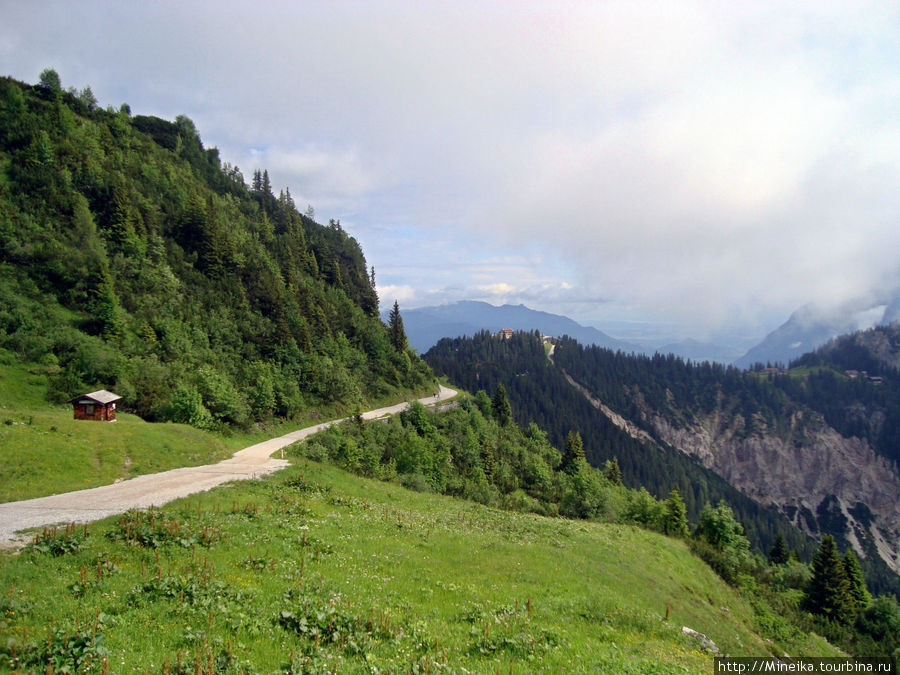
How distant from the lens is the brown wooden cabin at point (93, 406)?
102ft

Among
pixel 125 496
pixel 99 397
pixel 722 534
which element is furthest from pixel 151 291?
pixel 722 534

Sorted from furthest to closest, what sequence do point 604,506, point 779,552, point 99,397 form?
point 779,552
point 604,506
point 99,397

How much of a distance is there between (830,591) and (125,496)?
70123 millimetres

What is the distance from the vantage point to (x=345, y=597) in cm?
1217

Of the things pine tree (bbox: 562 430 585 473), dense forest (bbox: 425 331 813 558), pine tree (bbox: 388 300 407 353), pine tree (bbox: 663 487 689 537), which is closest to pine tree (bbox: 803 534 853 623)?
pine tree (bbox: 663 487 689 537)

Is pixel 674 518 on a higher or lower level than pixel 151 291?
lower

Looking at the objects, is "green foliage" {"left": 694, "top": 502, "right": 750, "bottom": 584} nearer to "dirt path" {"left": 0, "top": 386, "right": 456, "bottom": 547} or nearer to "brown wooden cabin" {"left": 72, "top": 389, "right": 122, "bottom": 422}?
"dirt path" {"left": 0, "top": 386, "right": 456, "bottom": 547}

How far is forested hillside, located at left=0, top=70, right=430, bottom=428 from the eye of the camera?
128 ft

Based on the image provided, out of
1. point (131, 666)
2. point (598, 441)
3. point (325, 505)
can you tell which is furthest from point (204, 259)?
point (598, 441)

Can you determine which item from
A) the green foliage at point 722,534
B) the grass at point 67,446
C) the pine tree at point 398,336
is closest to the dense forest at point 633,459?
the pine tree at point 398,336

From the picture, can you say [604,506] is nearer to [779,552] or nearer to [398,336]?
[779,552]

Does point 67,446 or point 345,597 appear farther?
→ point 67,446

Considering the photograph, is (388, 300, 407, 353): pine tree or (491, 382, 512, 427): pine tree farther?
(388, 300, 407, 353): pine tree

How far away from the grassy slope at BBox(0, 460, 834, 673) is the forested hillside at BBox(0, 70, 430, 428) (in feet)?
82.8
